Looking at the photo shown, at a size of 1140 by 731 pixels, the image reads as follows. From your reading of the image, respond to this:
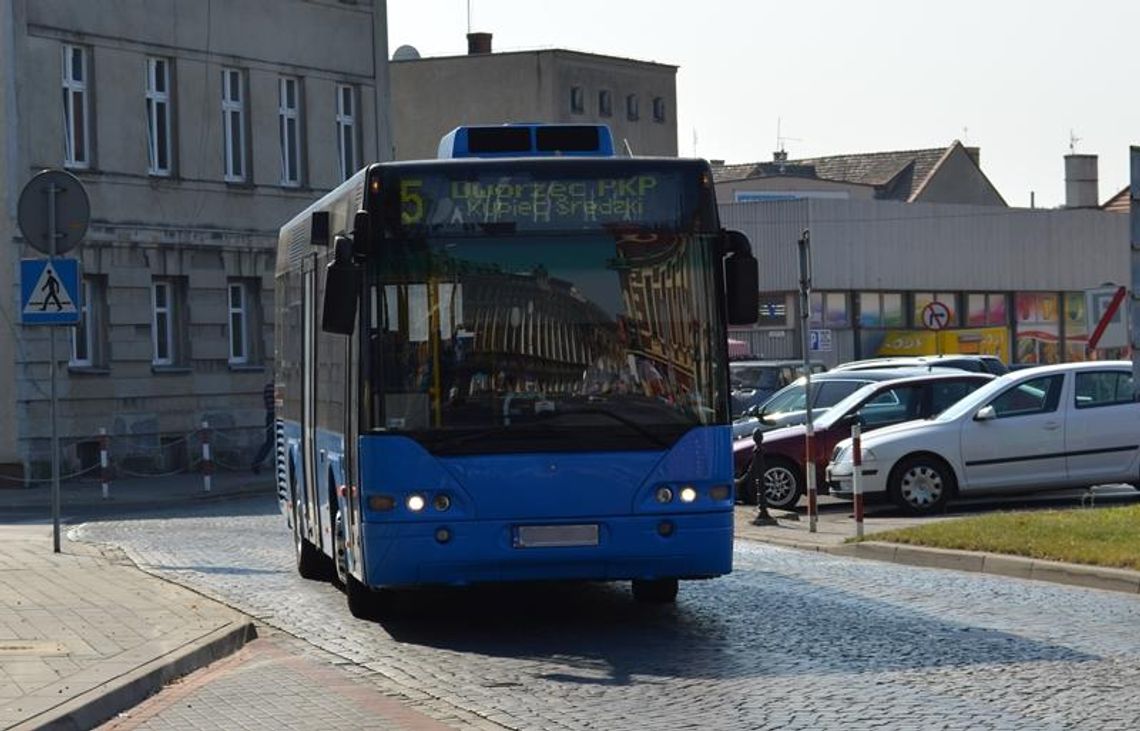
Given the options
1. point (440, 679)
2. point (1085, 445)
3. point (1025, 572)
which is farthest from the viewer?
point (1085, 445)

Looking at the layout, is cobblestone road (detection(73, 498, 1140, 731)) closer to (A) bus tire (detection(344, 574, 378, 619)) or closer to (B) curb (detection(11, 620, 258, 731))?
(A) bus tire (detection(344, 574, 378, 619))

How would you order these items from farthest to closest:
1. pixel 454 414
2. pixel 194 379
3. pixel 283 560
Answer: pixel 194 379
pixel 283 560
pixel 454 414

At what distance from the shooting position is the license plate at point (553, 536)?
45.8ft

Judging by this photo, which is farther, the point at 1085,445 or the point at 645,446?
the point at 1085,445

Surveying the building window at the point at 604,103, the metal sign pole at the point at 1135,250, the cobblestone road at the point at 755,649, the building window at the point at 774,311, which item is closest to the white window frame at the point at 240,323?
the building window at the point at 774,311

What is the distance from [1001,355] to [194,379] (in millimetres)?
36350

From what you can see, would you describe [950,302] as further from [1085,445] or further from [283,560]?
[283,560]

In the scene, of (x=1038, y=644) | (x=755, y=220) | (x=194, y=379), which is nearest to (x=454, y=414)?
(x=1038, y=644)

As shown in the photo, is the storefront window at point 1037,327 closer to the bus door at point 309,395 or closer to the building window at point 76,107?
the building window at point 76,107

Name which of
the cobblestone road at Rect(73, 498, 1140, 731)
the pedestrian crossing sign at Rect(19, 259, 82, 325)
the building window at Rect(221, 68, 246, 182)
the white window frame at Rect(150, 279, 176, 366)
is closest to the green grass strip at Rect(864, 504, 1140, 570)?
the cobblestone road at Rect(73, 498, 1140, 731)

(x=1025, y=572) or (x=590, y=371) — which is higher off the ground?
(x=590, y=371)

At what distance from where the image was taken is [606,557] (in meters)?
14.0

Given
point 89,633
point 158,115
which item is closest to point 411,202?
point 89,633

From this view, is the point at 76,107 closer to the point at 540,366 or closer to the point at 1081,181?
the point at 540,366
